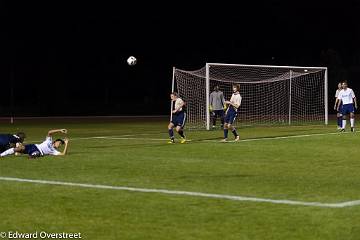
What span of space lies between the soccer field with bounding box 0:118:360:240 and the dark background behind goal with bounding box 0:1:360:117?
37079mm

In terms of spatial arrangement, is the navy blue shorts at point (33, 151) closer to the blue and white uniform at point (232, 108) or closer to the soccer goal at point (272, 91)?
the blue and white uniform at point (232, 108)

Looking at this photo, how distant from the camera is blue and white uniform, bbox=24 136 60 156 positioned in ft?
58.4

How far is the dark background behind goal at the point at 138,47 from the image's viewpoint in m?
56.1

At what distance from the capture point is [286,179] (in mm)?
13188

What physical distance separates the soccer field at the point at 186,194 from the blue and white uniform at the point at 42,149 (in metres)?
0.38

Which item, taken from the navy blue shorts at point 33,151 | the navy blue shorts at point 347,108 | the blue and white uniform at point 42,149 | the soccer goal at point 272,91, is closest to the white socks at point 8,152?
the blue and white uniform at point 42,149

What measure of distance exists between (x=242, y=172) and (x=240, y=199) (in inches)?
149

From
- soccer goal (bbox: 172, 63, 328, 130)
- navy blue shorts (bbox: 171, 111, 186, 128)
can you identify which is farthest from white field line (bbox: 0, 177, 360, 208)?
soccer goal (bbox: 172, 63, 328, 130)

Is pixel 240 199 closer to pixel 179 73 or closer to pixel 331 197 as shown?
pixel 331 197

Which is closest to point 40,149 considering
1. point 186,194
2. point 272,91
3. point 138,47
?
point 186,194

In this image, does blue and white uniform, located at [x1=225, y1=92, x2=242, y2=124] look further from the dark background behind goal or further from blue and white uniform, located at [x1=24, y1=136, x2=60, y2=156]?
the dark background behind goal

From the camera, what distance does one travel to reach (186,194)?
440 inches

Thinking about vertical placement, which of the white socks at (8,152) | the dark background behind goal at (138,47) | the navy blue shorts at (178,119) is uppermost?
the dark background behind goal at (138,47)

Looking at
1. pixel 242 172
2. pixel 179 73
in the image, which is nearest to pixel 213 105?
pixel 179 73
